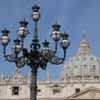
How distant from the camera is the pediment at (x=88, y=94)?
74.1 meters

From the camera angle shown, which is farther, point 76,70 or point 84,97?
point 76,70

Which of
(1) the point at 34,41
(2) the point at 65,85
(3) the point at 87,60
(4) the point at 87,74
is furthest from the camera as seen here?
(3) the point at 87,60

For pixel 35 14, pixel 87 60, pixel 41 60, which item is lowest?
pixel 41 60

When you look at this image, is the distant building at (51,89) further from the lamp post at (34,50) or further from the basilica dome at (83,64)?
the lamp post at (34,50)

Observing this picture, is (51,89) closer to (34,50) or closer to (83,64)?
(83,64)

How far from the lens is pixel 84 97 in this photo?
74.6 metres

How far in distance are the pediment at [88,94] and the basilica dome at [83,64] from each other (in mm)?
23442

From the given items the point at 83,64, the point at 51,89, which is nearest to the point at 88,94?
the point at 51,89

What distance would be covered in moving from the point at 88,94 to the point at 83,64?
1258 inches

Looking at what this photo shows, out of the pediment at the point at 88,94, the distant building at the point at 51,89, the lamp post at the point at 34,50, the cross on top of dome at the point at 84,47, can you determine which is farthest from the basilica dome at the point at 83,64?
the lamp post at the point at 34,50

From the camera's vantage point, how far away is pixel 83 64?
106250 millimetres

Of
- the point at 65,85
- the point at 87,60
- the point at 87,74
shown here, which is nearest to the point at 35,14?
the point at 65,85

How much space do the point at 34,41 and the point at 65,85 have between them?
4963 cm

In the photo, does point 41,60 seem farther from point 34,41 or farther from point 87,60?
point 87,60
